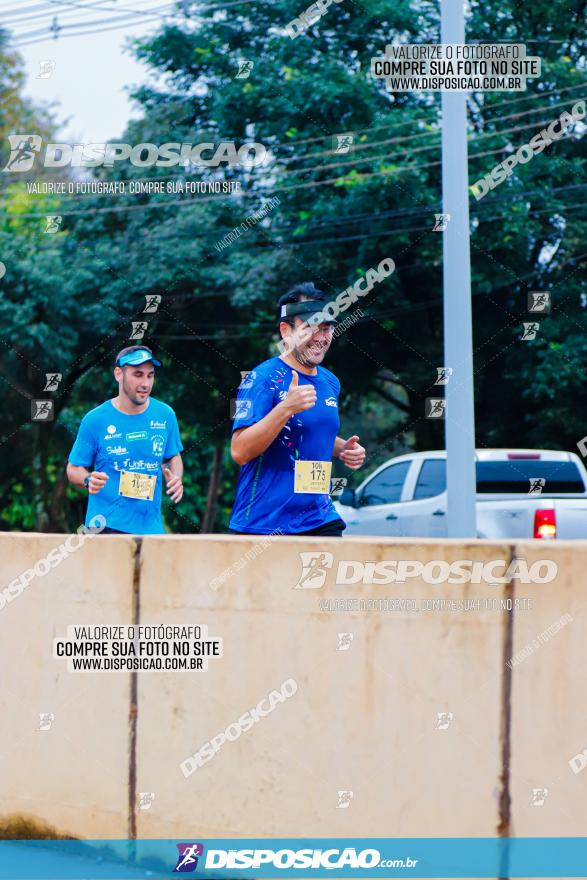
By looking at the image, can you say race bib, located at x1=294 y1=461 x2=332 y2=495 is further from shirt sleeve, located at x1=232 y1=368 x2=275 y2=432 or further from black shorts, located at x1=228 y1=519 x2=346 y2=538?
shirt sleeve, located at x1=232 y1=368 x2=275 y2=432

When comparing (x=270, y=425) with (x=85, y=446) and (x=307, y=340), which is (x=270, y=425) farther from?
(x=85, y=446)

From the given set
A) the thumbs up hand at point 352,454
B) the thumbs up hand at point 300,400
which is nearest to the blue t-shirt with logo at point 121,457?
the thumbs up hand at point 352,454

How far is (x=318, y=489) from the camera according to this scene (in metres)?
5.42

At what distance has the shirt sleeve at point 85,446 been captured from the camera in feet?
22.6

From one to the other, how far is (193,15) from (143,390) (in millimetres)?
19994

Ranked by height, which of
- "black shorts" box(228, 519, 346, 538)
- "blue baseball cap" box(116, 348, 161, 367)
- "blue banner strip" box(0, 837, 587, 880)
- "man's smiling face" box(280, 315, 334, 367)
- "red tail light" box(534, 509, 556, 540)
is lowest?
"blue banner strip" box(0, 837, 587, 880)

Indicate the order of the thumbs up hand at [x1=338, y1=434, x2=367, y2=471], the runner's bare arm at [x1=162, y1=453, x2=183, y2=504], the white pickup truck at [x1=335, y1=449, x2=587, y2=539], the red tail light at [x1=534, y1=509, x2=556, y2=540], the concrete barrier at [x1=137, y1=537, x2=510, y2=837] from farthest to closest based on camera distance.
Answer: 1. the white pickup truck at [x1=335, y1=449, x2=587, y2=539]
2. the red tail light at [x1=534, y1=509, x2=556, y2=540]
3. the runner's bare arm at [x1=162, y1=453, x2=183, y2=504]
4. the thumbs up hand at [x1=338, y1=434, x2=367, y2=471]
5. the concrete barrier at [x1=137, y1=537, x2=510, y2=837]

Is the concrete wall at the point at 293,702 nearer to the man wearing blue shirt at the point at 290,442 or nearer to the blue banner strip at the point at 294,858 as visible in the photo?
the blue banner strip at the point at 294,858

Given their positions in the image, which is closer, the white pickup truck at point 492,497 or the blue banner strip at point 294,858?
the blue banner strip at point 294,858

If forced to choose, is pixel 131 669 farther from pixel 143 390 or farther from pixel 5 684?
pixel 143 390

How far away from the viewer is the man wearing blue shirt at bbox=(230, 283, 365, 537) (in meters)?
5.30

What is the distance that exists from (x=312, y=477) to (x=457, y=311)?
210 inches

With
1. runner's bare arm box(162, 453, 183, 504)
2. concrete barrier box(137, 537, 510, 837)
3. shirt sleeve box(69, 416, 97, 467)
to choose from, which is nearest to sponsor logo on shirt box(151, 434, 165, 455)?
runner's bare arm box(162, 453, 183, 504)

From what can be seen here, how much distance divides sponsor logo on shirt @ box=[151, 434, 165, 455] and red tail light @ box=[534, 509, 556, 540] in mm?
6021
